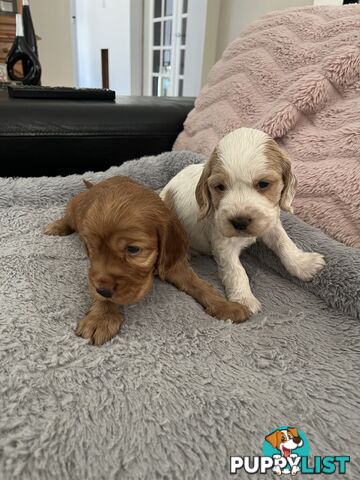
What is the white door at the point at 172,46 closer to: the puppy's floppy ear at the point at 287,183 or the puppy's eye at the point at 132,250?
the puppy's floppy ear at the point at 287,183

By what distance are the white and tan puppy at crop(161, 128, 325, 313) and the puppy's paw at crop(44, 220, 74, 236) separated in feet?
2.25

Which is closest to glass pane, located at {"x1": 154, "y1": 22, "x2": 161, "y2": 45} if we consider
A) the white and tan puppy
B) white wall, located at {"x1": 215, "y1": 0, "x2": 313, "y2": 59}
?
white wall, located at {"x1": 215, "y1": 0, "x2": 313, "y2": 59}

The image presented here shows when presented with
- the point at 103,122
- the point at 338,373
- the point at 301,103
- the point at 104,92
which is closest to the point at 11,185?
the point at 103,122

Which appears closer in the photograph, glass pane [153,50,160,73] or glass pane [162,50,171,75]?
glass pane [162,50,171,75]

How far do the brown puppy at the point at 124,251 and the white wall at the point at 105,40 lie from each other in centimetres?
782

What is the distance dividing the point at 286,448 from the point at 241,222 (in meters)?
0.71

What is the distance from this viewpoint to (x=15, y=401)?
90 centimetres

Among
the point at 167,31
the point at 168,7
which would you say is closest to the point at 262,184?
the point at 167,31

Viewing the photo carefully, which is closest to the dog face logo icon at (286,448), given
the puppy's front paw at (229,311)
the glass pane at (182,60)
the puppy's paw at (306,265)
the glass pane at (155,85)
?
the puppy's front paw at (229,311)

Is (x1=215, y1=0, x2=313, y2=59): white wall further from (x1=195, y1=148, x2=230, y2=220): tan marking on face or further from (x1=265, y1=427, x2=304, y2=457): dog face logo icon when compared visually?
(x1=265, y1=427, x2=304, y2=457): dog face logo icon

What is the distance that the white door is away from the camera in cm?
608

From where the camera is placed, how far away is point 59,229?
72.0 inches

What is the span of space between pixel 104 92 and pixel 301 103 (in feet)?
5.20

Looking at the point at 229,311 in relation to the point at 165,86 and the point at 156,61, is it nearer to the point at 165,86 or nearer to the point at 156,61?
the point at 165,86
